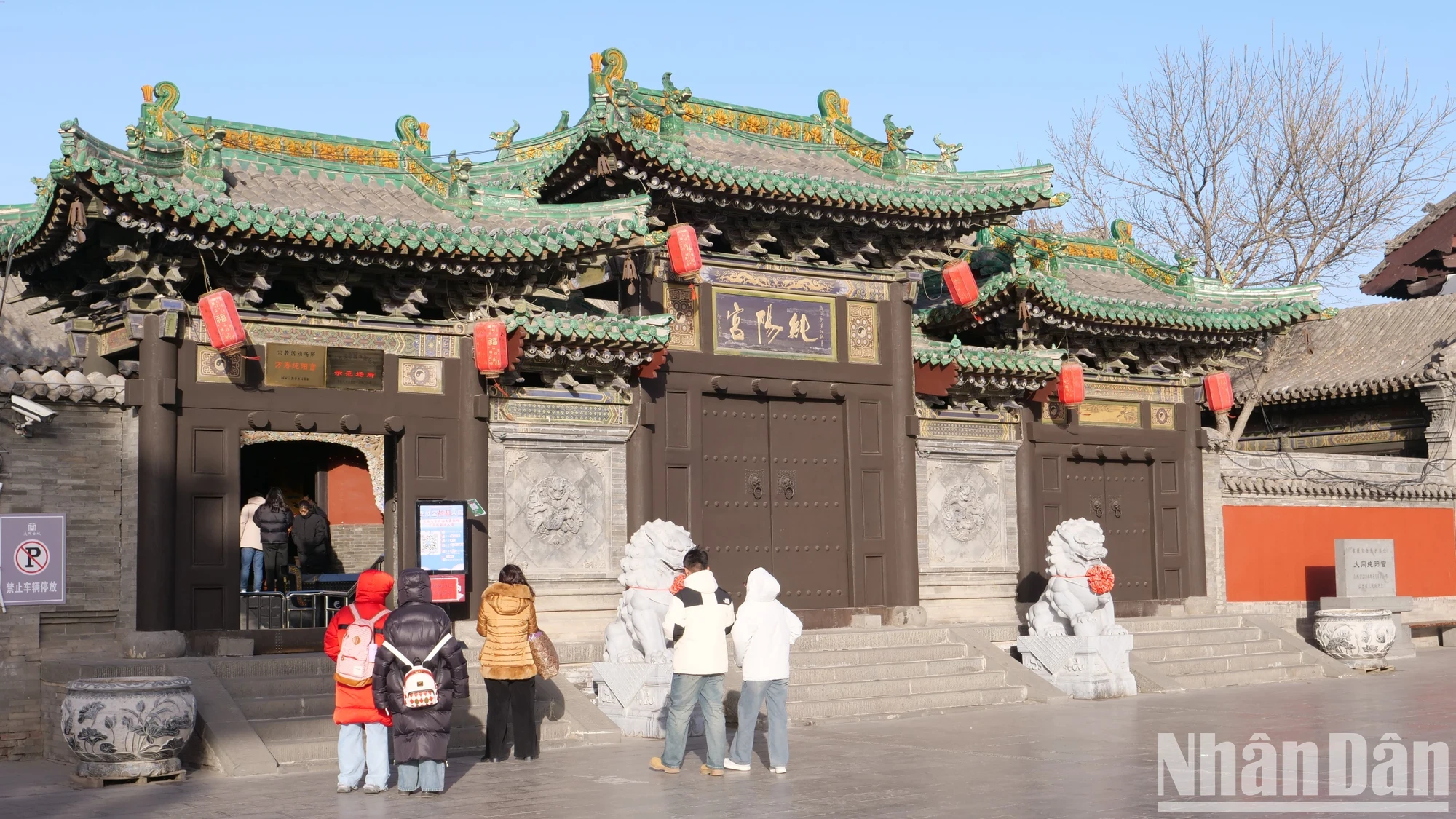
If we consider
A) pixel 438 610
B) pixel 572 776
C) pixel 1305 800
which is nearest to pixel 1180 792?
pixel 1305 800

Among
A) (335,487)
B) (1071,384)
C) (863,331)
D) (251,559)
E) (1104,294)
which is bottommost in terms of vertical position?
(251,559)

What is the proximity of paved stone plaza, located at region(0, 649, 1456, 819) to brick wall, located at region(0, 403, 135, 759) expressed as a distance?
2.30 feet

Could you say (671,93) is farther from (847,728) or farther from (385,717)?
(385,717)

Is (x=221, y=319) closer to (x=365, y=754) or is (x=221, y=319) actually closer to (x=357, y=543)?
(x=365, y=754)

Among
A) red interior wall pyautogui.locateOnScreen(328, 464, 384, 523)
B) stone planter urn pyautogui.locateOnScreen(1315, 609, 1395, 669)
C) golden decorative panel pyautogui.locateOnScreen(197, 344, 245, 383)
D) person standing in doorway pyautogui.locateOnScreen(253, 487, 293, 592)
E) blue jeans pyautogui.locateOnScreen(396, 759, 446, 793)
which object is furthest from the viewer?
red interior wall pyautogui.locateOnScreen(328, 464, 384, 523)

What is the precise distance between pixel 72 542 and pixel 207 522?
110 cm

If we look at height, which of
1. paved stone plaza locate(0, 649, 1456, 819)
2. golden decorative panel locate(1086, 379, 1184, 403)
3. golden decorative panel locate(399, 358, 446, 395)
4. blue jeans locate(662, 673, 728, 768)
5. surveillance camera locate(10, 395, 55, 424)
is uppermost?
golden decorative panel locate(1086, 379, 1184, 403)

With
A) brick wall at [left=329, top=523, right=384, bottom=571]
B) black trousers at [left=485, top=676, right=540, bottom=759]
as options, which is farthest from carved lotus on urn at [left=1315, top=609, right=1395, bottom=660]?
brick wall at [left=329, top=523, right=384, bottom=571]

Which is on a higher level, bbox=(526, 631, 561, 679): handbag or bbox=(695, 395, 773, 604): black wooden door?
bbox=(695, 395, 773, 604): black wooden door

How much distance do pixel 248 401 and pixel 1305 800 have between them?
30.9 feet

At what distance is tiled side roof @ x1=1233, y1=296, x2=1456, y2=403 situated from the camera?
24688mm

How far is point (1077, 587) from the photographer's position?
1656 cm

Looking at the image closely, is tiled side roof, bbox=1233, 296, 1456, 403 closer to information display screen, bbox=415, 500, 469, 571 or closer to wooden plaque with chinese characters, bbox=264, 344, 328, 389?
information display screen, bbox=415, 500, 469, 571

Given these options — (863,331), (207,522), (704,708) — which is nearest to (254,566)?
(207,522)
